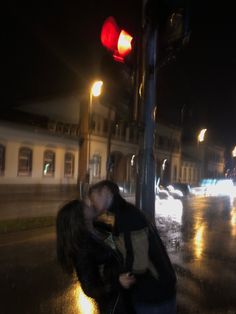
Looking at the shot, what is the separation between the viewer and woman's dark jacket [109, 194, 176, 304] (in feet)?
8.91

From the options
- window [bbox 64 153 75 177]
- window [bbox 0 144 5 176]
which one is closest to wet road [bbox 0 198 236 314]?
window [bbox 0 144 5 176]

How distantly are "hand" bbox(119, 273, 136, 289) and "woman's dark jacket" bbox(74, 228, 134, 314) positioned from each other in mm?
54

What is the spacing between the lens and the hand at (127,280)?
2.70 metres

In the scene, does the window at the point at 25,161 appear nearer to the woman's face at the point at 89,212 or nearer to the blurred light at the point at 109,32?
the blurred light at the point at 109,32

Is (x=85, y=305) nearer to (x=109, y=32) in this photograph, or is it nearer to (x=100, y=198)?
(x=100, y=198)

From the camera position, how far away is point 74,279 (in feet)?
23.0

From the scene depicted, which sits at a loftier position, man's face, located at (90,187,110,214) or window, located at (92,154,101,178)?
window, located at (92,154,101,178)

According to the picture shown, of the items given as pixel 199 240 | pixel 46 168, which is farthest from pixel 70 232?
pixel 46 168

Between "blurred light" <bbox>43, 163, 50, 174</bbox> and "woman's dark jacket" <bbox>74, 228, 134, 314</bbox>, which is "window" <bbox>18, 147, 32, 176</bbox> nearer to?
"blurred light" <bbox>43, 163, 50, 174</bbox>

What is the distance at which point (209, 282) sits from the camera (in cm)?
711

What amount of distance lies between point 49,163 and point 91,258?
29911 mm

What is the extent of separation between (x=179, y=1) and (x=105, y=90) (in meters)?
0.98

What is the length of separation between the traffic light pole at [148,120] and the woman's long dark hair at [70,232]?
3.35ft

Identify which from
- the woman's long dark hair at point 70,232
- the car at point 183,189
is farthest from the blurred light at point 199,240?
the car at point 183,189
